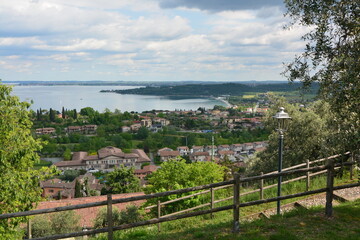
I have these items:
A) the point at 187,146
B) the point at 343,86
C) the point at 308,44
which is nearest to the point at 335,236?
the point at 343,86

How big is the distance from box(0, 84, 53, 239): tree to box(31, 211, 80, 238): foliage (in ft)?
18.2

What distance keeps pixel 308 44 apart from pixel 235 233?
3778mm

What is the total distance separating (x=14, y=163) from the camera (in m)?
8.64

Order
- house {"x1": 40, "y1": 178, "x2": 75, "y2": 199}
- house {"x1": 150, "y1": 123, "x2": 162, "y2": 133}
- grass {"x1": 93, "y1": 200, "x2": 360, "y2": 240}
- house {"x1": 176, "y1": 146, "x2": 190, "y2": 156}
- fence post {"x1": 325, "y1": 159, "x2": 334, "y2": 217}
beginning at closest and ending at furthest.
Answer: grass {"x1": 93, "y1": 200, "x2": 360, "y2": 240}, fence post {"x1": 325, "y1": 159, "x2": 334, "y2": 217}, house {"x1": 40, "y1": 178, "x2": 75, "y2": 199}, house {"x1": 176, "y1": 146, "x2": 190, "y2": 156}, house {"x1": 150, "y1": 123, "x2": 162, "y2": 133}

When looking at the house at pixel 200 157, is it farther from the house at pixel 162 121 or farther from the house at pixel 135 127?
the house at pixel 162 121

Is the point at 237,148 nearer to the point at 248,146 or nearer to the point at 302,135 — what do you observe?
the point at 248,146

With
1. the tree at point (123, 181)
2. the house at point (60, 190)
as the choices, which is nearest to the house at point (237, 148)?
the house at point (60, 190)

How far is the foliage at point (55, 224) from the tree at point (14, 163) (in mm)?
5555

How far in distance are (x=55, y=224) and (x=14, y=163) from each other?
23.1ft

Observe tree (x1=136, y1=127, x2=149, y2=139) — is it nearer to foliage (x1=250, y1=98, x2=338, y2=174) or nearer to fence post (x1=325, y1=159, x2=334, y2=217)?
foliage (x1=250, y1=98, x2=338, y2=174)

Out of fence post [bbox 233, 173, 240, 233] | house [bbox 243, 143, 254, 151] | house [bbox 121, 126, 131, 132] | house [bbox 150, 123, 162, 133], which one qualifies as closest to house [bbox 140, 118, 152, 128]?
house [bbox 150, 123, 162, 133]

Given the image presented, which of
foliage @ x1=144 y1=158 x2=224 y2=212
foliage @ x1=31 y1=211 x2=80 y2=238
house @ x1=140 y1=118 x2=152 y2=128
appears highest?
foliage @ x1=144 y1=158 x2=224 y2=212

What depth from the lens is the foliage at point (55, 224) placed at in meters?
14.0

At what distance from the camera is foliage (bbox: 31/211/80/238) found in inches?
552
